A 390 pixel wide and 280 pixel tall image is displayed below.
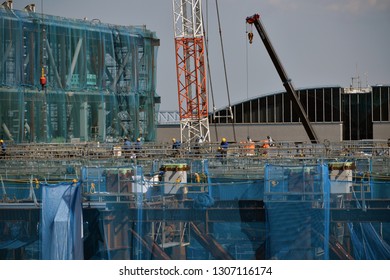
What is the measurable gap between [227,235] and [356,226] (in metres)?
2.37

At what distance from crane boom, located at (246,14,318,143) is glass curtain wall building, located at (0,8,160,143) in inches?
465

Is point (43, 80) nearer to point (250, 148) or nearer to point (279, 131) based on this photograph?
point (279, 131)

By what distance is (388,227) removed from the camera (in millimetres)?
16062

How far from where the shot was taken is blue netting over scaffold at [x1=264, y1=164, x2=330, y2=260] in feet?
49.9

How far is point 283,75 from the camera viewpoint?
1375 inches

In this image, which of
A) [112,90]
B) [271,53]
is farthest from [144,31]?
[271,53]

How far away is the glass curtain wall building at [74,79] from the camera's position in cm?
4100

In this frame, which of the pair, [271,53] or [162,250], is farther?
[271,53]

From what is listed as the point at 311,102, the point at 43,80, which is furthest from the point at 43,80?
the point at 311,102

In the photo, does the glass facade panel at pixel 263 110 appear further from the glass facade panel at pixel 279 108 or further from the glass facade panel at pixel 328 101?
the glass facade panel at pixel 328 101

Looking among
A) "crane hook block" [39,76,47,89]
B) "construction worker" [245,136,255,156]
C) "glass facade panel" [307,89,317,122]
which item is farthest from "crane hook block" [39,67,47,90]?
"construction worker" [245,136,255,156]

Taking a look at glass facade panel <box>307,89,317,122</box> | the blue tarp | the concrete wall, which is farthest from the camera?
glass facade panel <box>307,89,317,122</box>

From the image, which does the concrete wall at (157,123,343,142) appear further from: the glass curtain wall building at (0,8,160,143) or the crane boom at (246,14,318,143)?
the crane boom at (246,14,318,143)

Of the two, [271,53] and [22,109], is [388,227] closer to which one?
[271,53]
